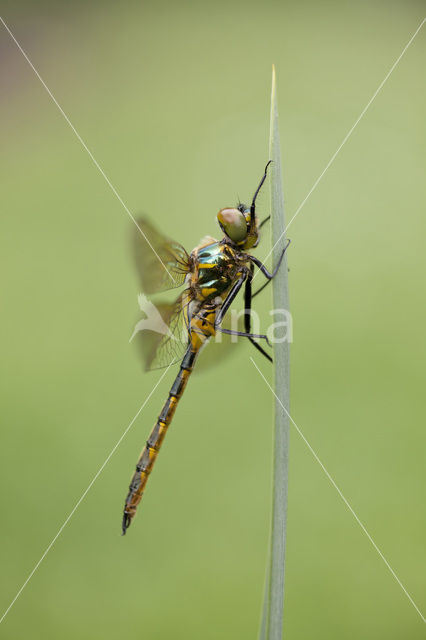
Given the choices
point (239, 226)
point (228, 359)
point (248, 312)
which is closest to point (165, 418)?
point (228, 359)

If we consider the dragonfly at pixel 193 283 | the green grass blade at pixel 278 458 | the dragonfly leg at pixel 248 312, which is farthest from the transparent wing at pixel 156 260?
the green grass blade at pixel 278 458

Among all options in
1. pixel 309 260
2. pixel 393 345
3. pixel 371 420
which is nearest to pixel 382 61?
pixel 309 260

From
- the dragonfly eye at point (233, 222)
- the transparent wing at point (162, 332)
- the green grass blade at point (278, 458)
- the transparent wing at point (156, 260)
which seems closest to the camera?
the green grass blade at point (278, 458)

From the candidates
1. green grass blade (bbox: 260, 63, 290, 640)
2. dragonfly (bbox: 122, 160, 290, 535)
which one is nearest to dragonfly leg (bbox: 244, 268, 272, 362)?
dragonfly (bbox: 122, 160, 290, 535)

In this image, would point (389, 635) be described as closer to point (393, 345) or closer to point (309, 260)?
point (393, 345)

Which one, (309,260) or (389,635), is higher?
(309,260)

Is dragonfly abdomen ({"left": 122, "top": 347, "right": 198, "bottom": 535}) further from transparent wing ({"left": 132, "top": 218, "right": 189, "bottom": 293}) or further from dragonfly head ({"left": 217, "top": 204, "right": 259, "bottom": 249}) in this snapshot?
dragonfly head ({"left": 217, "top": 204, "right": 259, "bottom": 249})

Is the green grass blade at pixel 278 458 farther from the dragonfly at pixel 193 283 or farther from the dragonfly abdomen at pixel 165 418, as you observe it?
the dragonfly abdomen at pixel 165 418
